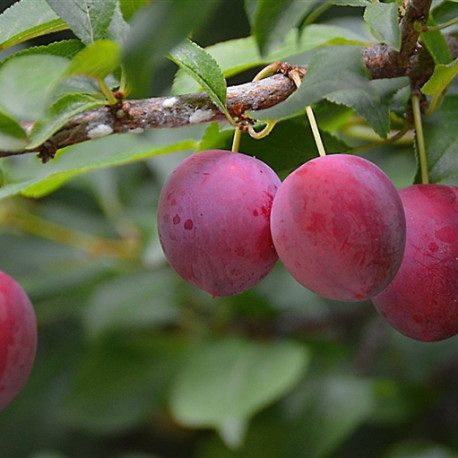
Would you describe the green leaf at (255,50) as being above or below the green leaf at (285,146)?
above

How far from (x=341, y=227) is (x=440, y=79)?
0.18m

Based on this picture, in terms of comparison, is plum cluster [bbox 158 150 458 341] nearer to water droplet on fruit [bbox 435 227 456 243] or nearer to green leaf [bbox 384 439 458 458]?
water droplet on fruit [bbox 435 227 456 243]

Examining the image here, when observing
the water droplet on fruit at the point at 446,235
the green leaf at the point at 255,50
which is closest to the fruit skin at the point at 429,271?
the water droplet on fruit at the point at 446,235

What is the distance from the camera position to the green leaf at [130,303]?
121cm

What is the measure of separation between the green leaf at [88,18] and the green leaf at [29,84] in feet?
0.32

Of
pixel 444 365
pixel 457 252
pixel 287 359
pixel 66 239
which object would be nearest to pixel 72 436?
pixel 66 239

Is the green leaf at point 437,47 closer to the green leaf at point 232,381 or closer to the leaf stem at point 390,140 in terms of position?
the leaf stem at point 390,140

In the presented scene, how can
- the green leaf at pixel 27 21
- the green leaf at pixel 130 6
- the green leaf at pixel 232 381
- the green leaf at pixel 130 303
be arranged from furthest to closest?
the green leaf at pixel 130 303 → the green leaf at pixel 232 381 → the green leaf at pixel 27 21 → the green leaf at pixel 130 6

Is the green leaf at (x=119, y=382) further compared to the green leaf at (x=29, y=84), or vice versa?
the green leaf at (x=119, y=382)

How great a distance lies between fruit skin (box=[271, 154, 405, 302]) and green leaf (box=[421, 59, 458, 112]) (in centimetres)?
11

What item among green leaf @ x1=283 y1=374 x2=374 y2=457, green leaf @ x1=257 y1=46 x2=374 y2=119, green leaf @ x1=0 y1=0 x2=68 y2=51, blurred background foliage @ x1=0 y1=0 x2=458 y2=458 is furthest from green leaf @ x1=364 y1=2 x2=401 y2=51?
green leaf @ x1=283 y1=374 x2=374 y2=457

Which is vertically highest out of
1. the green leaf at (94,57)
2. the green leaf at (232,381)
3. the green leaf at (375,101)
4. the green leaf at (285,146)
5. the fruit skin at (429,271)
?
the green leaf at (94,57)

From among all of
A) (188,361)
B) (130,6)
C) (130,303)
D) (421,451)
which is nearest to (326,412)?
(421,451)

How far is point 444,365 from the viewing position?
134cm
